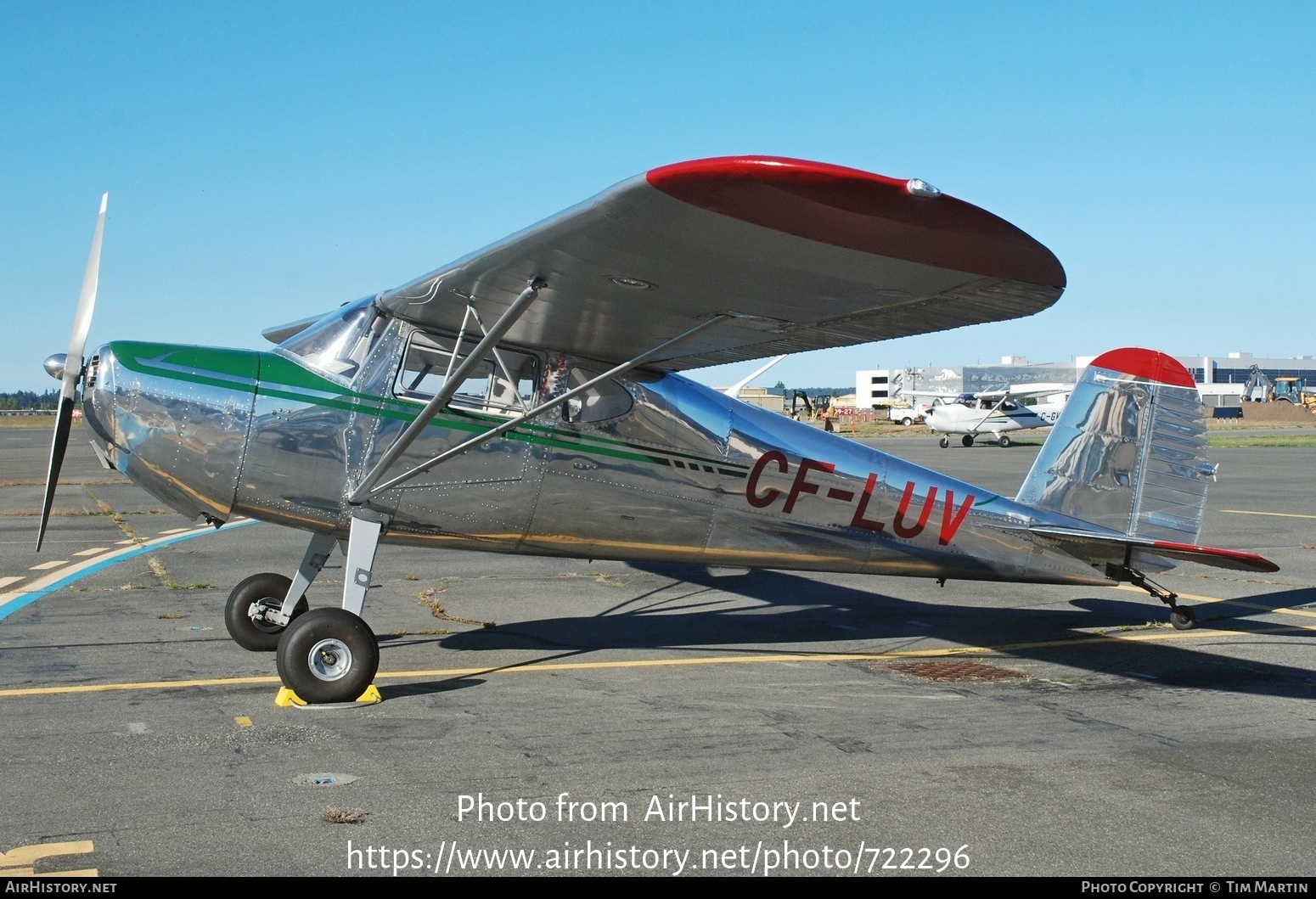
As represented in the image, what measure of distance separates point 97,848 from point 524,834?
4.67 feet

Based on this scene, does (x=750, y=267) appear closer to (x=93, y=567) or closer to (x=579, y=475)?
(x=579, y=475)

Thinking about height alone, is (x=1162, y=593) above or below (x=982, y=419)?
below

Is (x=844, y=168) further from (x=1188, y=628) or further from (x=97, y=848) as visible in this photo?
(x=1188, y=628)

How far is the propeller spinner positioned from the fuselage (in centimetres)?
12

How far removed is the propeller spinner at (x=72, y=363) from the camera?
20.5 ft

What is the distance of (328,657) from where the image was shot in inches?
233

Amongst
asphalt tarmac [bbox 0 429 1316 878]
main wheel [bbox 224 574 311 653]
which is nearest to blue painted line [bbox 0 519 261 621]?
asphalt tarmac [bbox 0 429 1316 878]

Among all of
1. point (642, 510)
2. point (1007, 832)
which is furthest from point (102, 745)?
point (1007, 832)

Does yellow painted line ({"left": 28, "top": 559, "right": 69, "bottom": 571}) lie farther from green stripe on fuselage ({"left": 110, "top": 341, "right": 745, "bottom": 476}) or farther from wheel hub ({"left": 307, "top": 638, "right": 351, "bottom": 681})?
wheel hub ({"left": 307, "top": 638, "right": 351, "bottom": 681})

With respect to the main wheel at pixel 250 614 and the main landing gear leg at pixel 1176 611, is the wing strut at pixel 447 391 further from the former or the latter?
the main landing gear leg at pixel 1176 611


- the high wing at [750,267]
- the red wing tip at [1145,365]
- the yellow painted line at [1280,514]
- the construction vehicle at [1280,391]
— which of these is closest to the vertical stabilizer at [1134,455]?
the red wing tip at [1145,365]

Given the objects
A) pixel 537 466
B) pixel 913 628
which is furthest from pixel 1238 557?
pixel 537 466

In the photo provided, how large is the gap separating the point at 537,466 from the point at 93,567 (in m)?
6.51

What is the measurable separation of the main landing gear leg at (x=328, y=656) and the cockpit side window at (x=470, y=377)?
1439 millimetres
